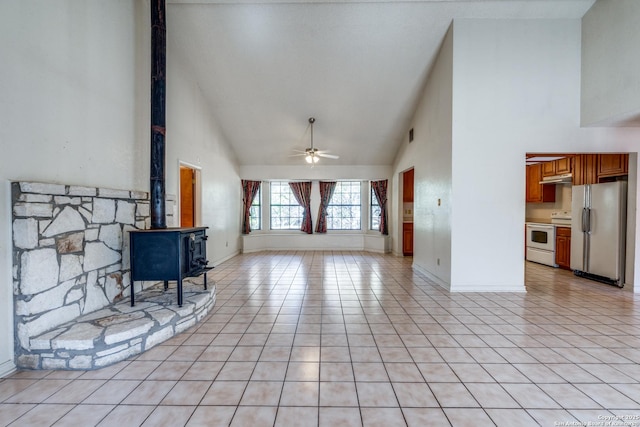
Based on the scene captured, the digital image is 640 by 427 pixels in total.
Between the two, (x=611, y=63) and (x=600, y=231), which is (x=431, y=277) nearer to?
(x=600, y=231)

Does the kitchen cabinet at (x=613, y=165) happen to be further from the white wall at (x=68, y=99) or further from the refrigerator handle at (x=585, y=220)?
the white wall at (x=68, y=99)

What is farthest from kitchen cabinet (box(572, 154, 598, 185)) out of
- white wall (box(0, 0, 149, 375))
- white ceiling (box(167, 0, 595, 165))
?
white wall (box(0, 0, 149, 375))

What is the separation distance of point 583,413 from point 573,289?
353 cm

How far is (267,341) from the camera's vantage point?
2775 millimetres

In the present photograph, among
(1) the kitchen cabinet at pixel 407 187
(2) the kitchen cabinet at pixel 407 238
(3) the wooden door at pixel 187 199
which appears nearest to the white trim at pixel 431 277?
(2) the kitchen cabinet at pixel 407 238

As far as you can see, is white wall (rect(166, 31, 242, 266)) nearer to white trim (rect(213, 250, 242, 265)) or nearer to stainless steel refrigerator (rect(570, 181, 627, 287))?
white trim (rect(213, 250, 242, 265))

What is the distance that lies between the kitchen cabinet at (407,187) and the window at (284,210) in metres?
3.21

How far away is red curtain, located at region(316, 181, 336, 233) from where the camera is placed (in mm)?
8914

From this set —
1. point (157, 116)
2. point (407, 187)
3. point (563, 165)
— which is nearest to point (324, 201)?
point (407, 187)

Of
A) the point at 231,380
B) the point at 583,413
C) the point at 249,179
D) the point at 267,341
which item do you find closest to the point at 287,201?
the point at 249,179

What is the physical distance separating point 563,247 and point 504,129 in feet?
10.8

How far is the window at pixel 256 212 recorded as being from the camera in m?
8.93

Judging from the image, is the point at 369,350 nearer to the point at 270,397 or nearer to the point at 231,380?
the point at 270,397

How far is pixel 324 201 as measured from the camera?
8961 millimetres
